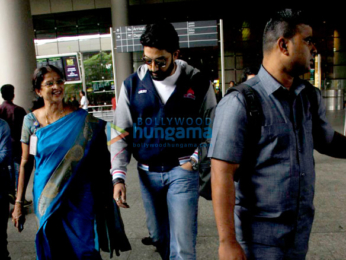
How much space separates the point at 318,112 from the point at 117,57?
15.0 meters

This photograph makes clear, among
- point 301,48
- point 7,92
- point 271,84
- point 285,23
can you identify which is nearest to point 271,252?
point 271,84

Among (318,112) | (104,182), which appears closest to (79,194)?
(104,182)

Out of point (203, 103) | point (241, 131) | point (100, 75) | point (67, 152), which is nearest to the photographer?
point (241, 131)

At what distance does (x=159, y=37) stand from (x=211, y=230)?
7.82 feet

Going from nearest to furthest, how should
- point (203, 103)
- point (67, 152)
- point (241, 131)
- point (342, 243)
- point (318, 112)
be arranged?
point (241, 131) < point (318, 112) < point (67, 152) < point (203, 103) < point (342, 243)

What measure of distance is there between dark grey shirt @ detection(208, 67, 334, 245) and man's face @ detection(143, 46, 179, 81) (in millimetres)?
1030

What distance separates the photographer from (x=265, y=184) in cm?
143

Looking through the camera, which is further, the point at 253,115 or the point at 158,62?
the point at 158,62

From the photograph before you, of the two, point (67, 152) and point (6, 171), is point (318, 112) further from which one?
point (6, 171)

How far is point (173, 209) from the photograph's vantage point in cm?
244

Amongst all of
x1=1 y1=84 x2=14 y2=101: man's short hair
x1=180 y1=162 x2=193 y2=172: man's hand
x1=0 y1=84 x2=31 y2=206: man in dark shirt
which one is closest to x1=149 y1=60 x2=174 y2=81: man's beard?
x1=180 y1=162 x2=193 y2=172: man's hand

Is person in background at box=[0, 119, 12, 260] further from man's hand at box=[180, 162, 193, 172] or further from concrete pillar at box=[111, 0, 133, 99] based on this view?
concrete pillar at box=[111, 0, 133, 99]

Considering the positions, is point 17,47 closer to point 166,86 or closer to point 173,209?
point 166,86

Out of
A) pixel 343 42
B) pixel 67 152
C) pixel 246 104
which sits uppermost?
pixel 343 42
